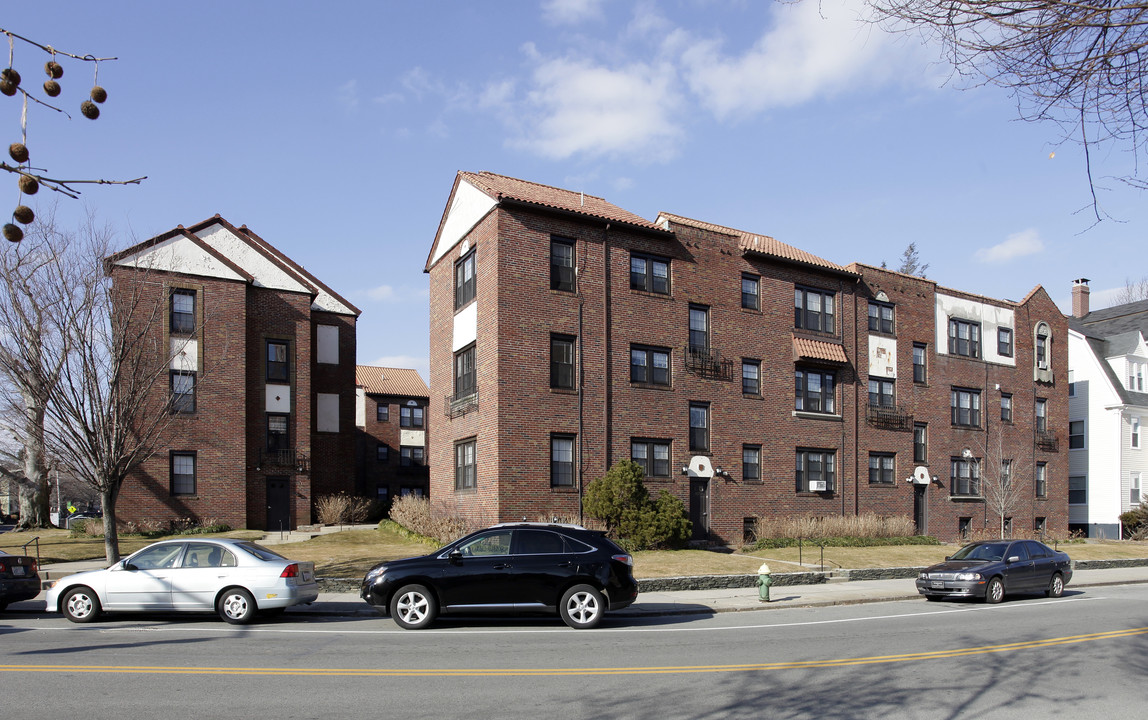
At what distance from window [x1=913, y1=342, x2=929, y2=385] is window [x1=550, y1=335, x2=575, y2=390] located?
1699 cm

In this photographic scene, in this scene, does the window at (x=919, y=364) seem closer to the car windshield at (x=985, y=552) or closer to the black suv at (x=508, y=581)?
the car windshield at (x=985, y=552)

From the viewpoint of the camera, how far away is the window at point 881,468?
3412 centimetres

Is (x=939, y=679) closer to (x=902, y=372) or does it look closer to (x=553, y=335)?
(x=553, y=335)

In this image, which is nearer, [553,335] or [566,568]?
[566,568]

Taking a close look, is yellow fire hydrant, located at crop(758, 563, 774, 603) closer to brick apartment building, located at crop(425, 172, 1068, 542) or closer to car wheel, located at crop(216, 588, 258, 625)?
brick apartment building, located at crop(425, 172, 1068, 542)

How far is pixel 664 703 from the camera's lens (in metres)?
8.42

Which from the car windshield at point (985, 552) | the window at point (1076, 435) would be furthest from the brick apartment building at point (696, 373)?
the window at point (1076, 435)

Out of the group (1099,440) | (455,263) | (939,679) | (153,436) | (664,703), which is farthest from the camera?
(1099,440)

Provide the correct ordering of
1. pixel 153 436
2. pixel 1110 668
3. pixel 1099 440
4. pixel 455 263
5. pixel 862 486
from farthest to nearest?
pixel 1099 440 < pixel 862 486 < pixel 455 263 < pixel 153 436 < pixel 1110 668

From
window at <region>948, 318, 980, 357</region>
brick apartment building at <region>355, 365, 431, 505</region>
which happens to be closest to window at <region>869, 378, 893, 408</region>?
window at <region>948, 318, 980, 357</region>

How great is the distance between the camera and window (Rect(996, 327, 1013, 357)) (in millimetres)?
40031

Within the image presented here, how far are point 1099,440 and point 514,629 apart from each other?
44.2 meters

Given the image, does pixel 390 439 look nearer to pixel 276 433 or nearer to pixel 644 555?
pixel 276 433

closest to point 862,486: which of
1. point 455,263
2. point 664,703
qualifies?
point 455,263
